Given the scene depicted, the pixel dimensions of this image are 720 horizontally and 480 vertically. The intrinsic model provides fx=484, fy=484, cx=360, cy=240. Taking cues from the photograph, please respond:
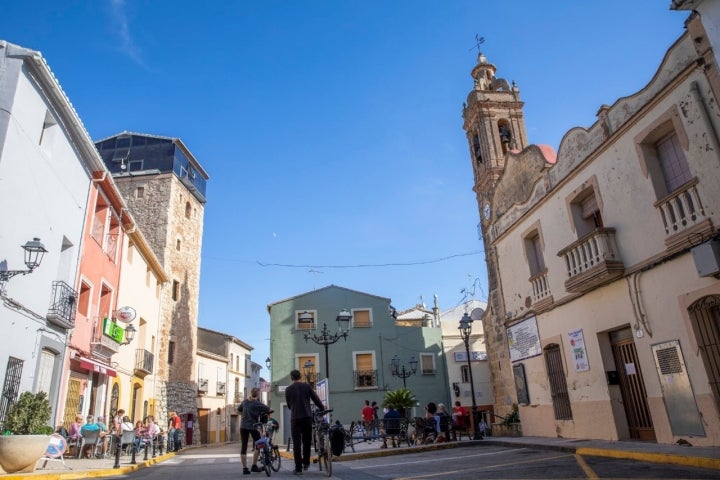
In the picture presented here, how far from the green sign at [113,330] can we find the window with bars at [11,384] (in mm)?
5711

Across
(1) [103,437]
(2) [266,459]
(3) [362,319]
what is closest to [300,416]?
(2) [266,459]

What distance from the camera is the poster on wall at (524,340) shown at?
13.4m

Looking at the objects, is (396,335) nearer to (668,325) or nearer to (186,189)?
(186,189)

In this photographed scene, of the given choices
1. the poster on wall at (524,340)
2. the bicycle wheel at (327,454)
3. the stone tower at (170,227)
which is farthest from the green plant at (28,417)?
the stone tower at (170,227)

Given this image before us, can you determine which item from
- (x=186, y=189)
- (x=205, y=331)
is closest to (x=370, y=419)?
(x=186, y=189)

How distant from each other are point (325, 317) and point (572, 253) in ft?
78.7

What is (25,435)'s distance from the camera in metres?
Answer: 7.96

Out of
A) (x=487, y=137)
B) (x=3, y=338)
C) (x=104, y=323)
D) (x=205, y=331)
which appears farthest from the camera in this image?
(x=205, y=331)

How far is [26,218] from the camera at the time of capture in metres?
11.2

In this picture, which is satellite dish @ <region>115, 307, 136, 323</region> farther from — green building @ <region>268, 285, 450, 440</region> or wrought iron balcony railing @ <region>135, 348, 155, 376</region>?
green building @ <region>268, 285, 450, 440</region>

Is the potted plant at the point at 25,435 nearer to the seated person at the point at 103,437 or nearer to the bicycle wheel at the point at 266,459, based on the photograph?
the bicycle wheel at the point at 266,459

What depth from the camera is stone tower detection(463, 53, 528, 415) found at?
19.2 m

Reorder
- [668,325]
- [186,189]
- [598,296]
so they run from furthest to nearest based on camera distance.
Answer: [186,189] < [598,296] < [668,325]

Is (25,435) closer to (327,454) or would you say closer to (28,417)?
(28,417)
